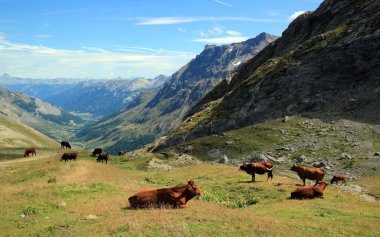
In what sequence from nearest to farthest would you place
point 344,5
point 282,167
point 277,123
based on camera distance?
1. point 282,167
2. point 277,123
3. point 344,5

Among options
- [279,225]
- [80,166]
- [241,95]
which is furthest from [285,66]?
[279,225]

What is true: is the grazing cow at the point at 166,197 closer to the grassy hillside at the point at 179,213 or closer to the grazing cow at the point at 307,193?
the grassy hillside at the point at 179,213

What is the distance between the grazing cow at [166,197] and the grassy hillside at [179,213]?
0.89 meters

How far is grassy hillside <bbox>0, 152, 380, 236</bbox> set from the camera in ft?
62.4

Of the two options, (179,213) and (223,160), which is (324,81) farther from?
(179,213)

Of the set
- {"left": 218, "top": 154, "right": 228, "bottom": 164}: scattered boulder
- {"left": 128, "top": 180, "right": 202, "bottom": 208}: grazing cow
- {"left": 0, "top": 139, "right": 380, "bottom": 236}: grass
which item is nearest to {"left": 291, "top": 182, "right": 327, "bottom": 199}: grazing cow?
{"left": 0, "top": 139, "right": 380, "bottom": 236}: grass

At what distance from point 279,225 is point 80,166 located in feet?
102

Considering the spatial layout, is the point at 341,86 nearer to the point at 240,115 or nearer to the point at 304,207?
the point at 240,115

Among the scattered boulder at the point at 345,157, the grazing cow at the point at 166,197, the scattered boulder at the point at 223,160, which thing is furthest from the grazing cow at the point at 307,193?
the scattered boulder at the point at 223,160

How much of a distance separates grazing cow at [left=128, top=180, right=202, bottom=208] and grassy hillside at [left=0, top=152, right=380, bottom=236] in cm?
89

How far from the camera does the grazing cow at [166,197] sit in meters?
25.2

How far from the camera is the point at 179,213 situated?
2220 centimetres

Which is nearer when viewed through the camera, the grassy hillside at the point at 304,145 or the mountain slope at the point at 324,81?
the grassy hillside at the point at 304,145

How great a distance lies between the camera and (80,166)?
4544 centimetres
